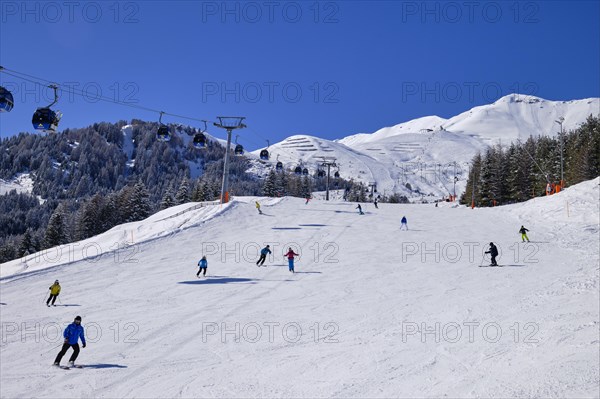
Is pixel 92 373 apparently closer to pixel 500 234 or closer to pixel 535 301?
pixel 535 301

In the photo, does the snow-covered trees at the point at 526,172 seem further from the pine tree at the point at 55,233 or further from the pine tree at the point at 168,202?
the pine tree at the point at 55,233

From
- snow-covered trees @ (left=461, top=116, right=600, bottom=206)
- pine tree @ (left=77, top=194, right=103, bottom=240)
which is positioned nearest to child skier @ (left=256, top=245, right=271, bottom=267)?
snow-covered trees @ (left=461, top=116, right=600, bottom=206)

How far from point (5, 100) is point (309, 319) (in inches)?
464

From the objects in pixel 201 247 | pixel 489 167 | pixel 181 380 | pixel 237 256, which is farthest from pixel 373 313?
pixel 489 167

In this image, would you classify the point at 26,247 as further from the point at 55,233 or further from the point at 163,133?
the point at 163,133

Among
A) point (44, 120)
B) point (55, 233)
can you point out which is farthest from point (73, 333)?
point (55, 233)

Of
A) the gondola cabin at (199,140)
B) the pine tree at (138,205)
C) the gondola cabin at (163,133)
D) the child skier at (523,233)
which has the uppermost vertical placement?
the gondola cabin at (199,140)

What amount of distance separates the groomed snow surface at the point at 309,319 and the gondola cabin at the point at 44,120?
6560mm

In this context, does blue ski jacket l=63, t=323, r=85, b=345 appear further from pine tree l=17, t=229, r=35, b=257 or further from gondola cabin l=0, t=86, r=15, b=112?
pine tree l=17, t=229, r=35, b=257

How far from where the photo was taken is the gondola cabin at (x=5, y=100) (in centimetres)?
1306

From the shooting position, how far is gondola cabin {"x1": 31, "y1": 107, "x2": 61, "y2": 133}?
50.1 feet

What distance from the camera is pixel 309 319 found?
13875mm

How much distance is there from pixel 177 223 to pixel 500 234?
25.0m

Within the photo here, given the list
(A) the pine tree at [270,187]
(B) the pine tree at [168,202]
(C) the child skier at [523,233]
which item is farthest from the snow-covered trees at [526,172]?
(B) the pine tree at [168,202]
